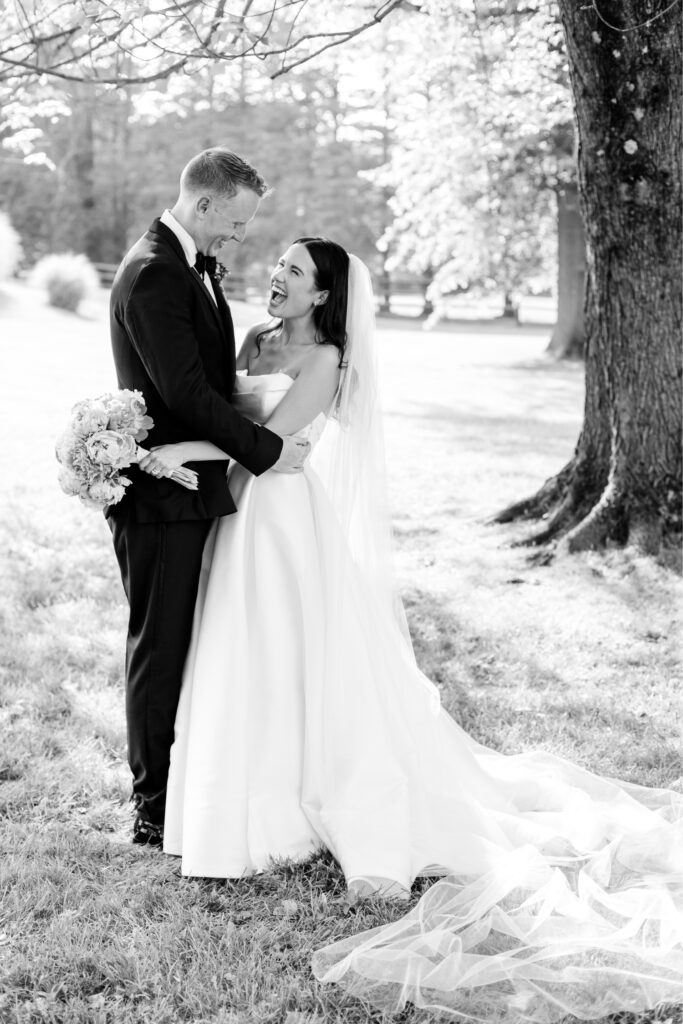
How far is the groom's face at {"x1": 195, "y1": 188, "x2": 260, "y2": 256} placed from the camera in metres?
3.46

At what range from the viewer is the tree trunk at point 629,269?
5.99m

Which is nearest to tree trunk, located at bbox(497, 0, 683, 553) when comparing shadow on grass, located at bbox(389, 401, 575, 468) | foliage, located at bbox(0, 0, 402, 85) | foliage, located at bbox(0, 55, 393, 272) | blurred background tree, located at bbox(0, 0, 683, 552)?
blurred background tree, located at bbox(0, 0, 683, 552)

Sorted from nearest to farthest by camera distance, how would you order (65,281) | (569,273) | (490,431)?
(490,431), (569,273), (65,281)

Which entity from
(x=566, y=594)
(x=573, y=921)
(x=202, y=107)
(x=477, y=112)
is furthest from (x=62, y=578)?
(x=202, y=107)

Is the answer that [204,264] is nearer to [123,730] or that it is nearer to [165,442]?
[165,442]

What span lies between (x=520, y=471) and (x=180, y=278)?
25.8ft

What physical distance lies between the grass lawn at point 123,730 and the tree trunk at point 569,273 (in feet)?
34.6

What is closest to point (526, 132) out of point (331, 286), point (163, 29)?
point (163, 29)

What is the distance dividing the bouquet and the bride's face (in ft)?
2.43

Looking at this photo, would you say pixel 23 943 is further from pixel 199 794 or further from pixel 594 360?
pixel 594 360

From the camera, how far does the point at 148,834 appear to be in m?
3.76

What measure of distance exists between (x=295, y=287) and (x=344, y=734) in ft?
5.45

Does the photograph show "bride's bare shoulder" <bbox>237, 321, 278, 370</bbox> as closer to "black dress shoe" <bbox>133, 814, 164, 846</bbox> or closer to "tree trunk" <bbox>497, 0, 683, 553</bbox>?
"black dress shoe" <bbox>133, 814, 164, 846</bbox>

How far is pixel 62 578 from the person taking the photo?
6906 millimetres
